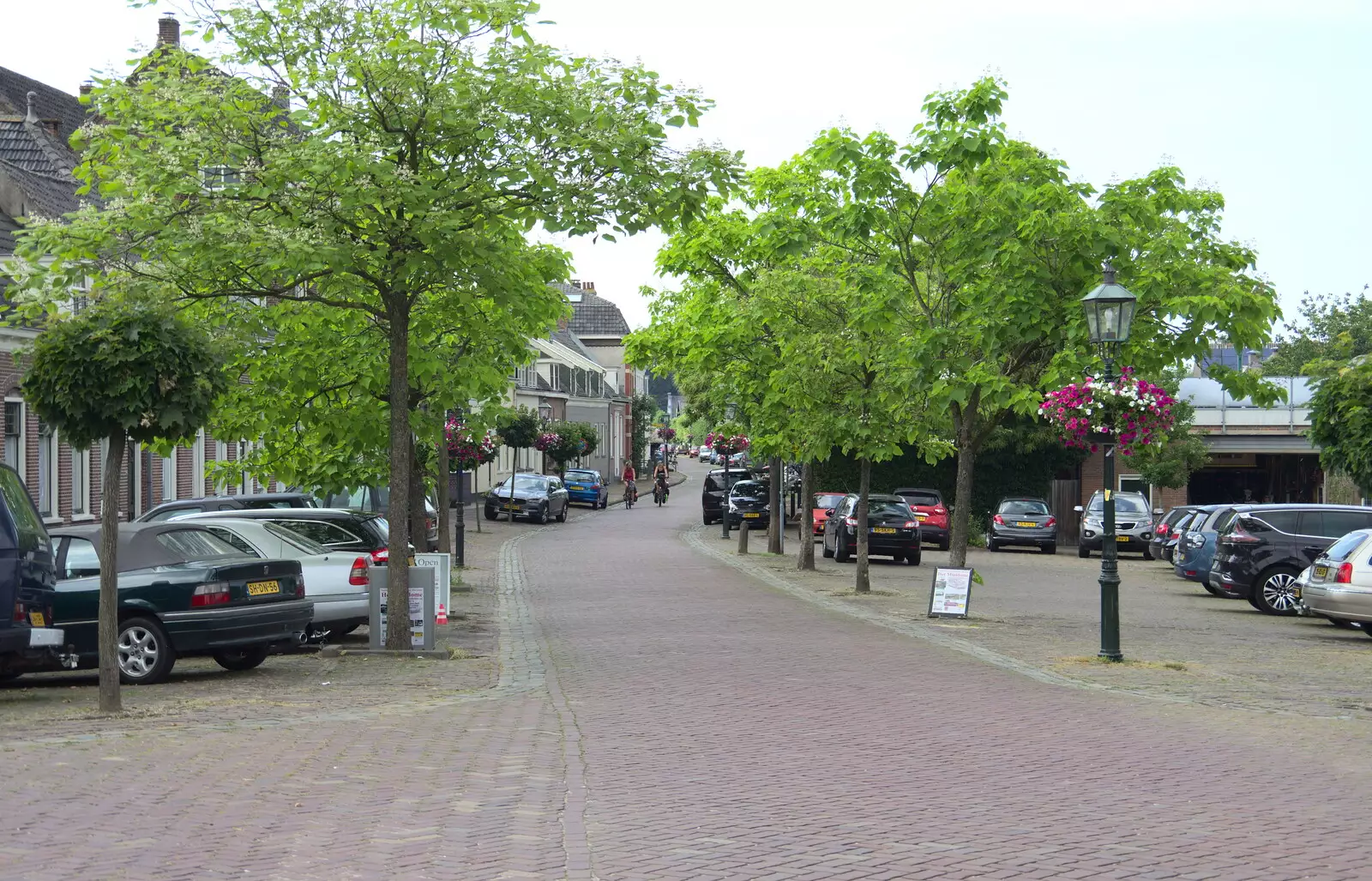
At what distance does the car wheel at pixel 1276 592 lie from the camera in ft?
76.1

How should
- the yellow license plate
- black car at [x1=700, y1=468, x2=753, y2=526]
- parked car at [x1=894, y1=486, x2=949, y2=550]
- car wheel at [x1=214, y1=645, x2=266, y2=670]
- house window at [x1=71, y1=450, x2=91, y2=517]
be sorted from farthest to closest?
black car at [x1=700, y1=468, x2=753, y2=526], parked car at [x1=894, y1=486, x2=949, y2=550], house window at [x1=71, y1=450, x2=91, y2=517], car wheel at [x1=214, y1=645, x2=266, y2=670], the yellow license plate

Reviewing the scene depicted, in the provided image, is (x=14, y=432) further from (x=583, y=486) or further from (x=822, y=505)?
(x=583, y=486)

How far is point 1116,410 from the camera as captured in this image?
16.1m

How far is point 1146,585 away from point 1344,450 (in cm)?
453

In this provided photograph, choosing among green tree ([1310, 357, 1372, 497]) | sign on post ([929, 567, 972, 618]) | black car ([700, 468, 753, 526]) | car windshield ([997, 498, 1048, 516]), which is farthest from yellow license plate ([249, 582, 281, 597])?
black car ([700, 468, 753, 526])

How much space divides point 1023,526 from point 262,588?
1266 inches

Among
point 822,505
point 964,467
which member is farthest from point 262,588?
point 822,505

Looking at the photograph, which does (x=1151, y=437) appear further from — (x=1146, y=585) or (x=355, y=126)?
(x=1146, y=585)

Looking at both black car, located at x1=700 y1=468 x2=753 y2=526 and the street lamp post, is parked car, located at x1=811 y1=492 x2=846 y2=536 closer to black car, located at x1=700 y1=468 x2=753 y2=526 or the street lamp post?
black car, located at x1=700 y1=468 x2=753 y2=526

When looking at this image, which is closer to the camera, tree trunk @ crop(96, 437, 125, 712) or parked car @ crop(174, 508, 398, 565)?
tree trunk @ crop(96, 437, 125, 712)

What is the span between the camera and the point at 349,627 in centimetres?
1756

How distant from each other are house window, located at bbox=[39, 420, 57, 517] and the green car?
17.1m

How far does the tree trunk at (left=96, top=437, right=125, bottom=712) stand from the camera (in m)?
11.1

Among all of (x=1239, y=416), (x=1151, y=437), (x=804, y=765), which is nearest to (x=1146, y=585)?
(x=1151, y=437)
